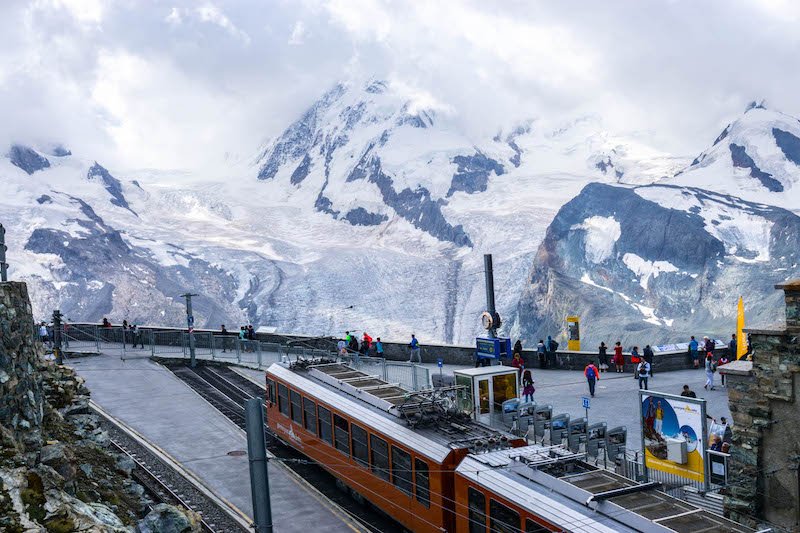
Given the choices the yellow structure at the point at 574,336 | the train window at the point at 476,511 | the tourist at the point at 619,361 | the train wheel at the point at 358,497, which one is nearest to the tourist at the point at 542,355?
the yellow structure at the point at 574,336

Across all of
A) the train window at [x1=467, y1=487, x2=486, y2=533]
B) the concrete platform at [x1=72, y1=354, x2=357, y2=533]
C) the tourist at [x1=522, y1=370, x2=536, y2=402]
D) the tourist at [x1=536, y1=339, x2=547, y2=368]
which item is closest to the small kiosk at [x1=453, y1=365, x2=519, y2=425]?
the tourist at [x1=522, y1=370, x2=536, y2=402]

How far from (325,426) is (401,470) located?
4339mm

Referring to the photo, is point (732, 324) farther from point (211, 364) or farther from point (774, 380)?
point (774, 380)

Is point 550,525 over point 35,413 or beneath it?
beneath

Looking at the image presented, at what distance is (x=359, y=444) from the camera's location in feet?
60.7

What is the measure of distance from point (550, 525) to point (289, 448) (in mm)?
13845

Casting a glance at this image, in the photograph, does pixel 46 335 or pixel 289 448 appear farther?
pixel 46 335

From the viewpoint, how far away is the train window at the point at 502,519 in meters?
13.0

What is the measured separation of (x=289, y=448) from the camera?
24.8 meters

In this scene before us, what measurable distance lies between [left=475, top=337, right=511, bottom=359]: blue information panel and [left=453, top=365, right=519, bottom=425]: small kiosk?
758 cm

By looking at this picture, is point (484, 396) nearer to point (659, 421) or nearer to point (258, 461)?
point (659, 421)

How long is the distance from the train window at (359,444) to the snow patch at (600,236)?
84193 mm

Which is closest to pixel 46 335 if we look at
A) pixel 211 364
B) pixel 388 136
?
pixel 211 364

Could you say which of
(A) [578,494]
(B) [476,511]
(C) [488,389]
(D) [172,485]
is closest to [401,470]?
(B) [476,511]
